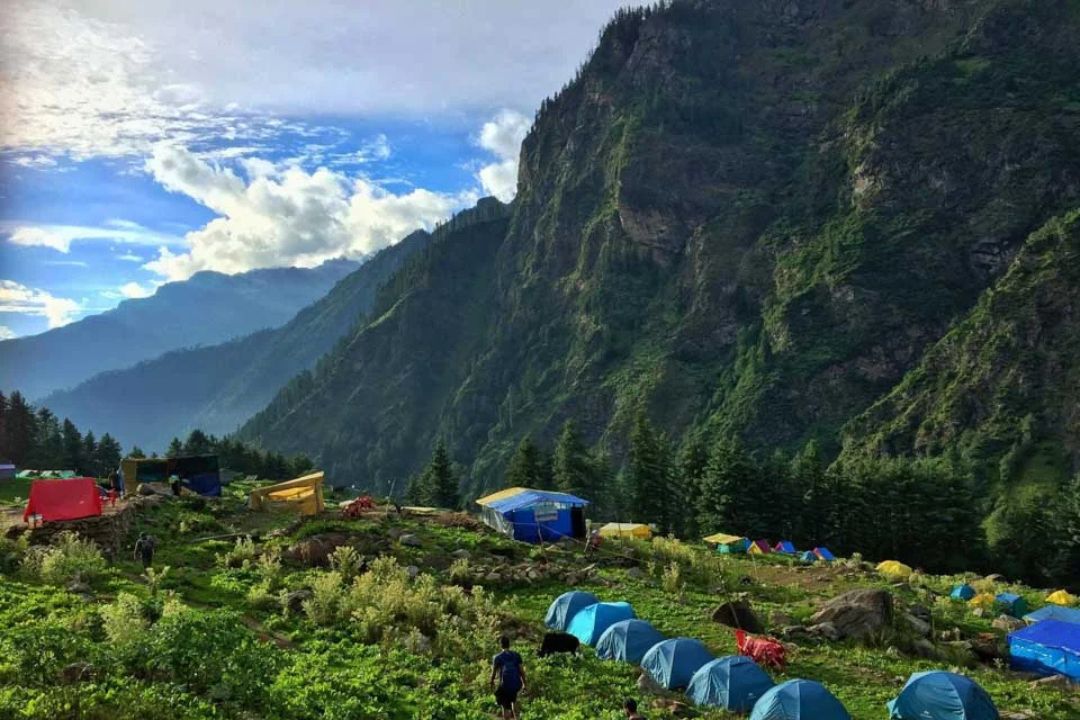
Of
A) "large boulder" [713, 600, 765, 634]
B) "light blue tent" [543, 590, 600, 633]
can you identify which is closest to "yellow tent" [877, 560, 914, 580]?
"large boulder" [713, 600, 765, 634]

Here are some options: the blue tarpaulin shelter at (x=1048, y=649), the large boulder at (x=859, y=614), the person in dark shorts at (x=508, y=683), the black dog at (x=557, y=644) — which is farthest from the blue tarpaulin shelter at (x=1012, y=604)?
the person in dark shorts at (x=508, y=683)

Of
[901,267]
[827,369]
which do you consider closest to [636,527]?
[827,369]

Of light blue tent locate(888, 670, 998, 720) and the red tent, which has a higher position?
the red tent

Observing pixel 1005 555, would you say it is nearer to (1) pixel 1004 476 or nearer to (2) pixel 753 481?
(2) pixel 753 481

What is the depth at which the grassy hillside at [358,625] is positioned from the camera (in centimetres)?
1303

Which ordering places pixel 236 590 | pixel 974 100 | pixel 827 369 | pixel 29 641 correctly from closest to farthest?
pixel 29 641 → pixel 236 590 → pixel 827 369 → pixel 974 100

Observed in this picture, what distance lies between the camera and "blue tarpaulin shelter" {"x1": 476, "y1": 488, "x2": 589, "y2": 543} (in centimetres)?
4028

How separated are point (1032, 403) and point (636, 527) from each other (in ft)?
301

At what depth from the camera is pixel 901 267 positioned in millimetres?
162375

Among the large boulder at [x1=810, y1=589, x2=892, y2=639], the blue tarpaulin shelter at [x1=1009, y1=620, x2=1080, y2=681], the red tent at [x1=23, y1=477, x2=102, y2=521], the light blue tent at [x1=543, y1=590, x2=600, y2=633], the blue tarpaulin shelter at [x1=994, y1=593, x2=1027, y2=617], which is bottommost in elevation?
the blue tarpaulin shelter at [x1=994, y1=593, x2=1027, y2=617]

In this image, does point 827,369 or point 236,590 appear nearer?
point 236,590

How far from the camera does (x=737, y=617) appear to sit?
84.0 ft

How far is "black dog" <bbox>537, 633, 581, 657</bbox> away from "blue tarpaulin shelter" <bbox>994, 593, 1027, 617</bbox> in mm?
25674

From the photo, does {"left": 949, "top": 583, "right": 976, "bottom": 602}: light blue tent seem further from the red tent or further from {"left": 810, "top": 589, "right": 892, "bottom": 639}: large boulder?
the red tent
